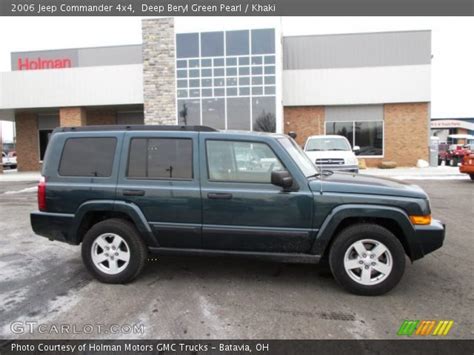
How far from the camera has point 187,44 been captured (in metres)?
19.6

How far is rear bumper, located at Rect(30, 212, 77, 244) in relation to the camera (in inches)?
175

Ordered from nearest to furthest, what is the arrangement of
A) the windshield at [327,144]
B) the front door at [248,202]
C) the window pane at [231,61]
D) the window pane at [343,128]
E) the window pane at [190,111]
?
Answer: the front door at [248,202], the windshield at [327,144], the window pane at [231,61], the window pane at [190,111], the window pane at [343,128]

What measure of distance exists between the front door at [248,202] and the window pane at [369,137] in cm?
1906

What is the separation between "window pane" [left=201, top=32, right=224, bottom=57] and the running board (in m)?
16.8

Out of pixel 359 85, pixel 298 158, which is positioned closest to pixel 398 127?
pixel 359 85

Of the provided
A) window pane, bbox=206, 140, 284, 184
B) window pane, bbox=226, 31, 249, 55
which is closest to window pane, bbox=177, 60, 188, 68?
window pane, bbox=226, 31, 249, 55

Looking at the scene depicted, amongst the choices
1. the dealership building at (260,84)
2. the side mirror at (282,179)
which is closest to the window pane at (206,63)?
the dealership building at (260,84)

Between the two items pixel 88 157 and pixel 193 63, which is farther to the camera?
pixel 193 63

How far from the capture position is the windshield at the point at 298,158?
13.9ft

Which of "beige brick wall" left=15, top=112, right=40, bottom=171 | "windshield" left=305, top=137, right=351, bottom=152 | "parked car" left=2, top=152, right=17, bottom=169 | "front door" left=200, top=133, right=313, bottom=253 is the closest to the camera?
"front door" left=200, top=133, right=313, bottom=253

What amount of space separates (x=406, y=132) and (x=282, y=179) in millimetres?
20064

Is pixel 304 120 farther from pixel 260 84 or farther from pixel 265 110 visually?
pixel 260 84

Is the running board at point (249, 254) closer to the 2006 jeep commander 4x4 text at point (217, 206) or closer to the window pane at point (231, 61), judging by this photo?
the 2006 jeep commander 4x4 text at point (217, 206)

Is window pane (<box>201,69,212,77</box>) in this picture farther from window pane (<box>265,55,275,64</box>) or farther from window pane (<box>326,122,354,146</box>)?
window pane (<box>326,122,354,146</box>)
